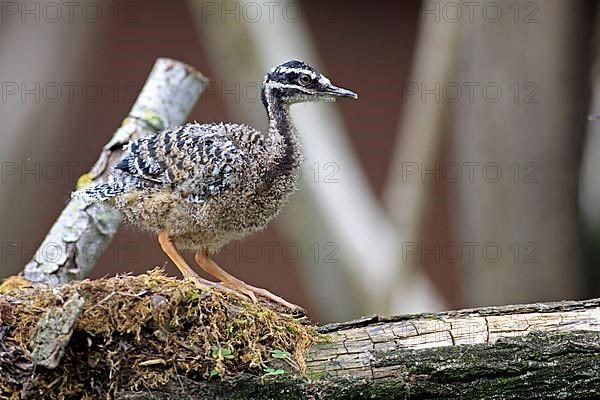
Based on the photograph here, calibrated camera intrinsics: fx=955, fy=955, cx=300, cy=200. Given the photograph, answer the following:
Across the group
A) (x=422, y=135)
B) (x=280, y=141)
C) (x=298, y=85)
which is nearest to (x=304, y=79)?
(x=298, y=85)

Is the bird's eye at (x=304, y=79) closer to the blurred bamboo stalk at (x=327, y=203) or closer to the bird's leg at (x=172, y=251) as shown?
the bird's leg at (x=172, y=251)

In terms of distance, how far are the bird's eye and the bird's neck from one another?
0.14m

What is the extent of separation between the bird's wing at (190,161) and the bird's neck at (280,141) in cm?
20

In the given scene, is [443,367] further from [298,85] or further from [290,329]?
[298,85]

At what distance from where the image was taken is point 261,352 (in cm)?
→ 392

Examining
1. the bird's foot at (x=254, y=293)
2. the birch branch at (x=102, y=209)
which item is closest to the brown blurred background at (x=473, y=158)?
the birch branch at (x=102, y=209)

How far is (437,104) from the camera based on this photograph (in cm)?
838

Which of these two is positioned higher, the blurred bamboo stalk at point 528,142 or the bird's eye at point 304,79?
the bird's eye at point 304,79

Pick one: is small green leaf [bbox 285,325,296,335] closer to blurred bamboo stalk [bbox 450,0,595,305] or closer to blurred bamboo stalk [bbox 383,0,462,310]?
blurred bamboo stalk [bbox 383,0,462,310]

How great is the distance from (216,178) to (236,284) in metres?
0.60

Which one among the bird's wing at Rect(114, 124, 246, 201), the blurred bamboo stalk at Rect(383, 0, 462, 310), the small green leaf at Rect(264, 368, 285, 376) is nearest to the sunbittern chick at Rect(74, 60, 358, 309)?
the bird's wing at Rect(114, 124, 246, 201)

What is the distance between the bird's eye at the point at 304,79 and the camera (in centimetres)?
514

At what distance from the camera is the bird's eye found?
16.9ft

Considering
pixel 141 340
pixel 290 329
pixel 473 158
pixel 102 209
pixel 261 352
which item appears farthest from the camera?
pixel 473 158
